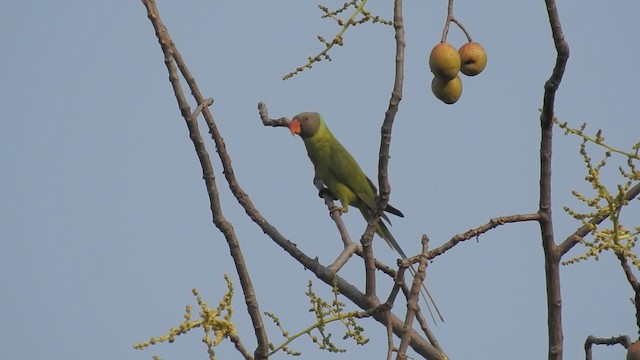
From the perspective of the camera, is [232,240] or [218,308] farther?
[232,240]

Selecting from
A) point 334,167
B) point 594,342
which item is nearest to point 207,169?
point 594,342

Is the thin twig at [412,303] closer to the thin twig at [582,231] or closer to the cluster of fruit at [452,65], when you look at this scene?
the thin twig at [582,231]

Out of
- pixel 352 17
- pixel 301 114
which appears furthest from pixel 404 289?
pixel 301 114

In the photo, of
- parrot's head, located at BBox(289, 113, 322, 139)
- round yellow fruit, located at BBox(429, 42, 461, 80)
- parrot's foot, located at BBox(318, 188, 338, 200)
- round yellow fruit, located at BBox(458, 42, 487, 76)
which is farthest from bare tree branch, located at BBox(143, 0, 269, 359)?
parrot's head, located at BBox(289, 113, 322, 139)

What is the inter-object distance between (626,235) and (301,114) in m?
4.20

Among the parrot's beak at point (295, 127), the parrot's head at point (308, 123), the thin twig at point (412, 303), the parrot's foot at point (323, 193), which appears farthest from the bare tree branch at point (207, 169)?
the parrot's head at point (308, 123)

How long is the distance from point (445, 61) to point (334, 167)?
3.42 metres

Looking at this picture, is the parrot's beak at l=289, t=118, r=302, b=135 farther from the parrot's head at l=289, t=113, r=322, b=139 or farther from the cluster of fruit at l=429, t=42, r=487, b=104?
the cluster of fruit at l=429, t=42, r=487, b=104

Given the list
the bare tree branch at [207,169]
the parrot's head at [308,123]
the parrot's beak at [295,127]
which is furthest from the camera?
the parrot's head at [308,123]

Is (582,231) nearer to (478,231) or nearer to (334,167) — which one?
(478,231)

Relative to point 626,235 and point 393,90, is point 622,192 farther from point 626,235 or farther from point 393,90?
point 393,90

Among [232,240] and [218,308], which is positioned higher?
[232,240]

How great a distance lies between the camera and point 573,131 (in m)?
2.65

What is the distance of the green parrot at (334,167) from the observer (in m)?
6.20
